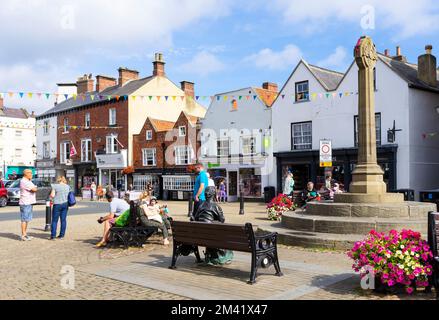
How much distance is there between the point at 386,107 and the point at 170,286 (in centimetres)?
2071

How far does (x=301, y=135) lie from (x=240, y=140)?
506 cm

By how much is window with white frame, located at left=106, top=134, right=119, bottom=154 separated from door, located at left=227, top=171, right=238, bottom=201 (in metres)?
12.3

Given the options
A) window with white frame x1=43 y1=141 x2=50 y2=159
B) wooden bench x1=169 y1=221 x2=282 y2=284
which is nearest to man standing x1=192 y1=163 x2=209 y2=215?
wooden bench x1=169 y1=221 x2=282 y2=284

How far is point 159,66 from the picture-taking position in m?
39.7

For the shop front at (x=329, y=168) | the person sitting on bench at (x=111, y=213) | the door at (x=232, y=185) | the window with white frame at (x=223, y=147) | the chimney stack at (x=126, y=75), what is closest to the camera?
the person sitting on bench at (x=111, y=213)

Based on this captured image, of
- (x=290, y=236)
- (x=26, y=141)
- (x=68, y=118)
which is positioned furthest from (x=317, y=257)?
(x=26, y=141)

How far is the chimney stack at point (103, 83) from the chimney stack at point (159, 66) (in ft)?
20.6

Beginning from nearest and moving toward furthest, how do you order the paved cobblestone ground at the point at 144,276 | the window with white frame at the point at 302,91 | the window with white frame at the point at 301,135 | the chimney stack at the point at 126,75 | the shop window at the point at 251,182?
the paved cobblestone ground at the point at 144,276
the window with white frame at the point at 301,135
the window with white frame at the point at 302,91
the shop window at the point at 251,182
the chimney stack at the point at 126,75

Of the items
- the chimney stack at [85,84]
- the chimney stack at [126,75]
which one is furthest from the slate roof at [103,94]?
the chimney stack at [85,84]

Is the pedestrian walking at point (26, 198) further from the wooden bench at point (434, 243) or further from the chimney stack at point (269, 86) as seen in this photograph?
the chimney stack at point (269, 86)

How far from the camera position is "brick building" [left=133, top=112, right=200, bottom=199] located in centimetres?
3353

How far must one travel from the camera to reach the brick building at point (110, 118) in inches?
1489

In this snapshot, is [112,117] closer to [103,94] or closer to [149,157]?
[103,94]

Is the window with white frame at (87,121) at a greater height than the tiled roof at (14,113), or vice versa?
the tiled roof at (14,113)
